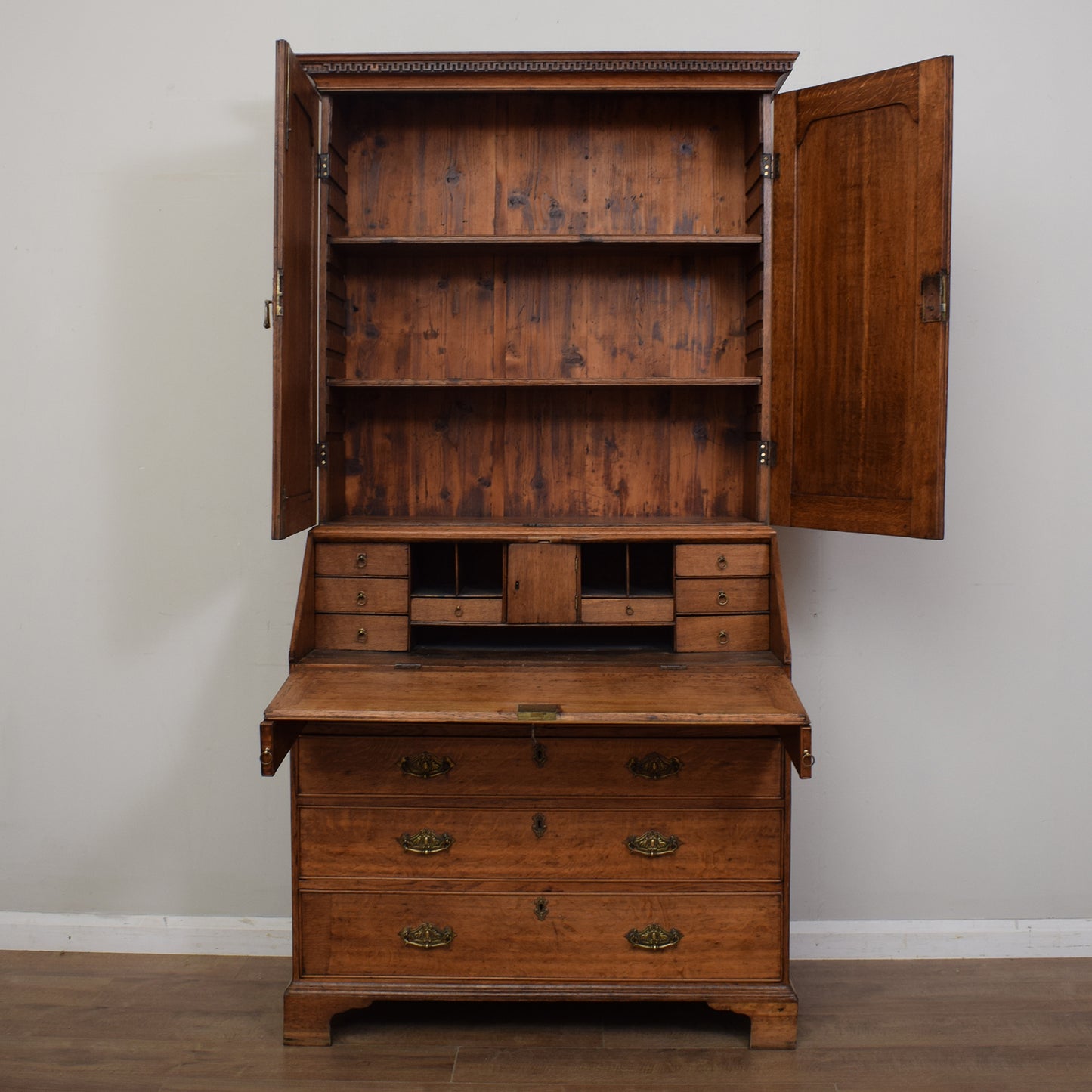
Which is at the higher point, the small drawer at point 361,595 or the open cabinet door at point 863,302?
the open cabinet door at point 863,302

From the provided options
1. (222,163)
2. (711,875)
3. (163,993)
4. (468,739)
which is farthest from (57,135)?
(711,875)

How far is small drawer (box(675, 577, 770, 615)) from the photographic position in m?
2.42

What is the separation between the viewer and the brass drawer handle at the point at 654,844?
7.55ft

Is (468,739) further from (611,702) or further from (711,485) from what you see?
(711,485)

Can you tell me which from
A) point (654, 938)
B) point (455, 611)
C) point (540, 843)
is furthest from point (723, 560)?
point (654, 938)

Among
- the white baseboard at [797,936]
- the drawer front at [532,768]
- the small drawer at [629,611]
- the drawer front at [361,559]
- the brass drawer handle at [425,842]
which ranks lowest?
the white baseboard at [797,936]

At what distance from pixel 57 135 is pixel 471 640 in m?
1.87

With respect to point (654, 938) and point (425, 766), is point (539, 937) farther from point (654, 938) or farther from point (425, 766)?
point (425, 766)

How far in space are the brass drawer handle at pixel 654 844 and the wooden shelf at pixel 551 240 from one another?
1.47 meters

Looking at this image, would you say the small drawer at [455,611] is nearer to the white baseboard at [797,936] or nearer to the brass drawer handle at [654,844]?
the brass drawer handle at [654,844]

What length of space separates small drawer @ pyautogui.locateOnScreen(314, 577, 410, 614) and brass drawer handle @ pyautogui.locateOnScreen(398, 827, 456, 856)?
55 cm

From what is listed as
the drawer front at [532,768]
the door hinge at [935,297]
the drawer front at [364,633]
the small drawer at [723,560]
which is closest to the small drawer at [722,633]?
the small drawer at [723,560]

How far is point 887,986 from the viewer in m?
2.65

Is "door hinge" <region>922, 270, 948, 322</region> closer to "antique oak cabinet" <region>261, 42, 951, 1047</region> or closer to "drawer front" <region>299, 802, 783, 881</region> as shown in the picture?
"antique oak cabinet" <region>261, 42, 951, 1047</region>
